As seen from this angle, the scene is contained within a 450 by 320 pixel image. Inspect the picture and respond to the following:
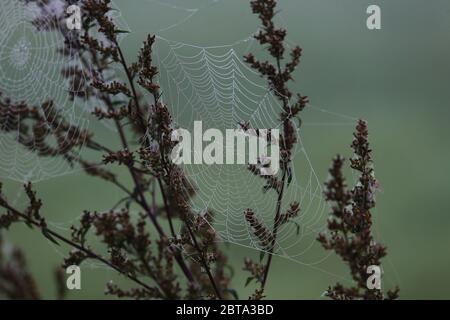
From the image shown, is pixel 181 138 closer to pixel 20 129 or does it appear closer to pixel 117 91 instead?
pixel 117 91

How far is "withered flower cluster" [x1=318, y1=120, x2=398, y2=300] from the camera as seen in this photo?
2334 millimetres

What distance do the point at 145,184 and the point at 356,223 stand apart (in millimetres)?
1331

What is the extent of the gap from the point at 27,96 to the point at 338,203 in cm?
382

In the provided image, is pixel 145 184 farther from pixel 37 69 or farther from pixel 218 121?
pixel 37 69

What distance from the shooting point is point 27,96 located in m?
5.55

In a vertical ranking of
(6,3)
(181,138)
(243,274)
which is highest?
(6,3)

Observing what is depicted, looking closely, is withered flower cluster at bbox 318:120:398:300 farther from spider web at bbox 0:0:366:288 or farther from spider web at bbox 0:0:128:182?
spider web at bbox 0:0:128:182

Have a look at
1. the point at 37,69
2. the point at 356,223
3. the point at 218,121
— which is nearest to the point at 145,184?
the point at 218,121

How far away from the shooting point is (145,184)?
3.36 metres

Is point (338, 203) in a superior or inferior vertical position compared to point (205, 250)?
superior

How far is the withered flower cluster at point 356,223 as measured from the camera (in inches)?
91.9

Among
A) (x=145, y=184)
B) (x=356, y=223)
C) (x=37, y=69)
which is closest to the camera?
(x=356, y=223)

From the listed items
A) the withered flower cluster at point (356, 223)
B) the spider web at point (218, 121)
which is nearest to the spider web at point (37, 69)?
the spider web at point (218, 121)
